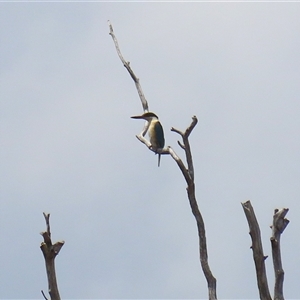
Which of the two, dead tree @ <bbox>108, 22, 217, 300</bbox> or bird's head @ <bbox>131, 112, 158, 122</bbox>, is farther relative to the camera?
bird's head @ <bbox>131, 112, 158, 122</bbox>

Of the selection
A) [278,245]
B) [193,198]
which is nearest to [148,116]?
[193,198]

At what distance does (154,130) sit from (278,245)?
3.84 metres

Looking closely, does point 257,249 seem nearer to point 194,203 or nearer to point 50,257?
point 194,203

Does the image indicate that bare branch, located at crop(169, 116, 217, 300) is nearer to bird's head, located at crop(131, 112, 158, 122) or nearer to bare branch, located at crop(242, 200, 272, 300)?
bare branch, located at crop(242, 200, 272, 300)

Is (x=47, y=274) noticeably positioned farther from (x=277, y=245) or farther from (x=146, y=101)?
(x=146, y=101)

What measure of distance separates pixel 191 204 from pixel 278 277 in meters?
1.43

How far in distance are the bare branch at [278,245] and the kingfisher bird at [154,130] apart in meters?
3.39

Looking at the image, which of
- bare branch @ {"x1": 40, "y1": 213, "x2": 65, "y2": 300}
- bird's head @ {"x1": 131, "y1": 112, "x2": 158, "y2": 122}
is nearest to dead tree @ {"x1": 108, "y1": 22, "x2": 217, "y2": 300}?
bare branch @ {"x1": 40, "y1": 213, "x2": 65, "y2": 300}

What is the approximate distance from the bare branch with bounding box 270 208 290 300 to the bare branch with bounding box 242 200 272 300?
111mm

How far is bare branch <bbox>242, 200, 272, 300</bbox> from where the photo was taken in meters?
8.37

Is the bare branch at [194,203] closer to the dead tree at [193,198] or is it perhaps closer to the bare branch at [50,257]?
the dead tree at [193,198]

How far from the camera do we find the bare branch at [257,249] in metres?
8.37

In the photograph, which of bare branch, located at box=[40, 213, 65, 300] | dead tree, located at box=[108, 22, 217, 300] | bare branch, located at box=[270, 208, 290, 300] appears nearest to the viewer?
bare branch, located at box=[270, 208, 290, 300]

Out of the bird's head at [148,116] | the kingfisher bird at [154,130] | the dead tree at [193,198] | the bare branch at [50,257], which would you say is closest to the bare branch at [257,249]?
the dead tree at [193,198]
